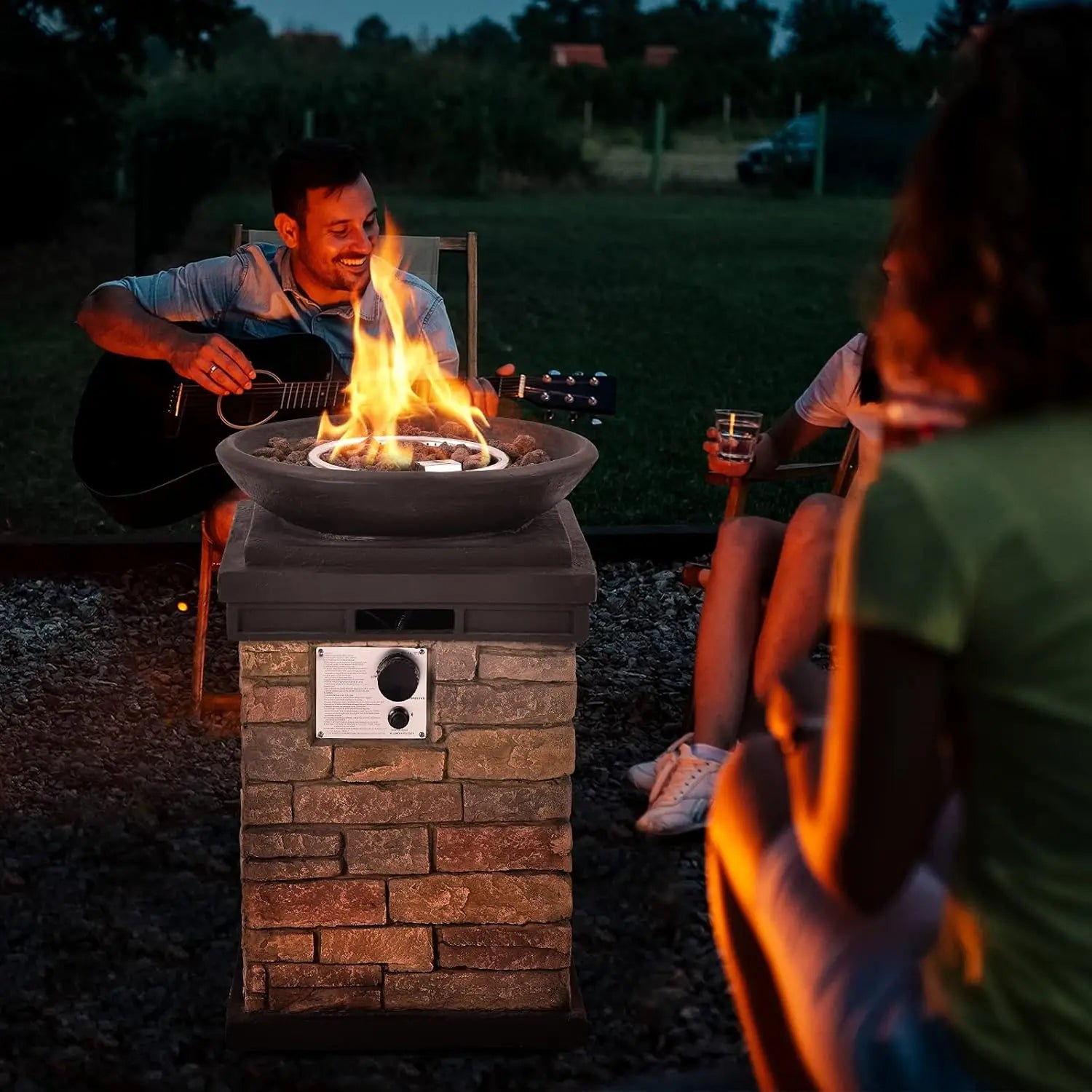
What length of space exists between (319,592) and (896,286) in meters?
1.16

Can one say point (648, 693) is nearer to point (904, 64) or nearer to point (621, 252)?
point (621, 252)

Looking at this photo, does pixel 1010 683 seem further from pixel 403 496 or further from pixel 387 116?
pixel 387 116

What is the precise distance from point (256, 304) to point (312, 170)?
0.40 meters

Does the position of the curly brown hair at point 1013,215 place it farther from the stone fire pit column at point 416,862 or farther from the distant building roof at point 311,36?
the distant building roof at point 311,36

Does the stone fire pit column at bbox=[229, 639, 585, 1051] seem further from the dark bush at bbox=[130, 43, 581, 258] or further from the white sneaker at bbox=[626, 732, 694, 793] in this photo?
the dark bush at bbox=[130, 43, 581, 258]

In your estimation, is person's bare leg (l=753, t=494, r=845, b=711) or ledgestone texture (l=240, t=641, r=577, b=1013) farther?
person's bare leg (l=753, t=494, r=845, b=711)

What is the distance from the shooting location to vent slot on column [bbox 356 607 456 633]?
236cm

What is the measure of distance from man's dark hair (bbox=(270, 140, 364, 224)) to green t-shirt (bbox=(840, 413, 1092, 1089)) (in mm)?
2742

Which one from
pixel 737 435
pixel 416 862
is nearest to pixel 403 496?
pixel 416 862

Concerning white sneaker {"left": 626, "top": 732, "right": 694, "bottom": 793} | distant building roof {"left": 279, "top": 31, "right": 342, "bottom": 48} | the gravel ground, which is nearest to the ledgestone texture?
the gravel ground

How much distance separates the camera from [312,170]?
3.75 meters

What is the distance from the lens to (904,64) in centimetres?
2781

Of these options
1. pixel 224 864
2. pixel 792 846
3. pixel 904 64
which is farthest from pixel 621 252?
pixel 904 64

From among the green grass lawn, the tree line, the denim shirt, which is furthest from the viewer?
the tree line
